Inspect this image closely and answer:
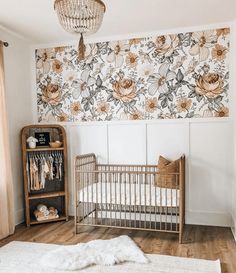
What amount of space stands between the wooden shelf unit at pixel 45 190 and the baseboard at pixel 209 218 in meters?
1.64

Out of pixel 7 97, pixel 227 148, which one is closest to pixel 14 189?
pixel 7 97

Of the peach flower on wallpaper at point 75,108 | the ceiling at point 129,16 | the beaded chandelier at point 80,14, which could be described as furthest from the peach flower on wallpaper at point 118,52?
the beaded chandelier at point 80,14

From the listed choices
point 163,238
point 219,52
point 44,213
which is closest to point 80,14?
point 219,52

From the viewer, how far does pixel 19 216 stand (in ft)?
12.3

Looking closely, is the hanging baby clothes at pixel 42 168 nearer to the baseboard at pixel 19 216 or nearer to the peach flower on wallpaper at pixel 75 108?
the baseboard at pixel 19 216

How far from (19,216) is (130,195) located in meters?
1.61

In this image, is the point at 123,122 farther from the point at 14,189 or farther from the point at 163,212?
the point at 14,189

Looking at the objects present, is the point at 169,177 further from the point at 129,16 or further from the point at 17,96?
the point at 17,96

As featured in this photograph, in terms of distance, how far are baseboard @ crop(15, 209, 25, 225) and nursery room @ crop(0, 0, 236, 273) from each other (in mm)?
13

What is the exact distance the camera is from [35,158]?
3.71 metres

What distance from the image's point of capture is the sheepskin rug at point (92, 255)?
2500 millimetres

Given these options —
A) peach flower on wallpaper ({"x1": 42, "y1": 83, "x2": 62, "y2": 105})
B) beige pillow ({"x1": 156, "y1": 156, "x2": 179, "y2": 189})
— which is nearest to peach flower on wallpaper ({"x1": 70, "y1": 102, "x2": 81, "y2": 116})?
peach flower on wallpaper ({"x1": 42, "y1": 83, "x2": 62, "y2": 105})

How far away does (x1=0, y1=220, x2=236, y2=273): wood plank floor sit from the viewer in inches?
108

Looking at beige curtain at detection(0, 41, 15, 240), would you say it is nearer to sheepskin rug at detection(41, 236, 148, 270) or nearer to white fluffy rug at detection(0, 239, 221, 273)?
white fluffy rug at detection(0, 239, 221, 273)
